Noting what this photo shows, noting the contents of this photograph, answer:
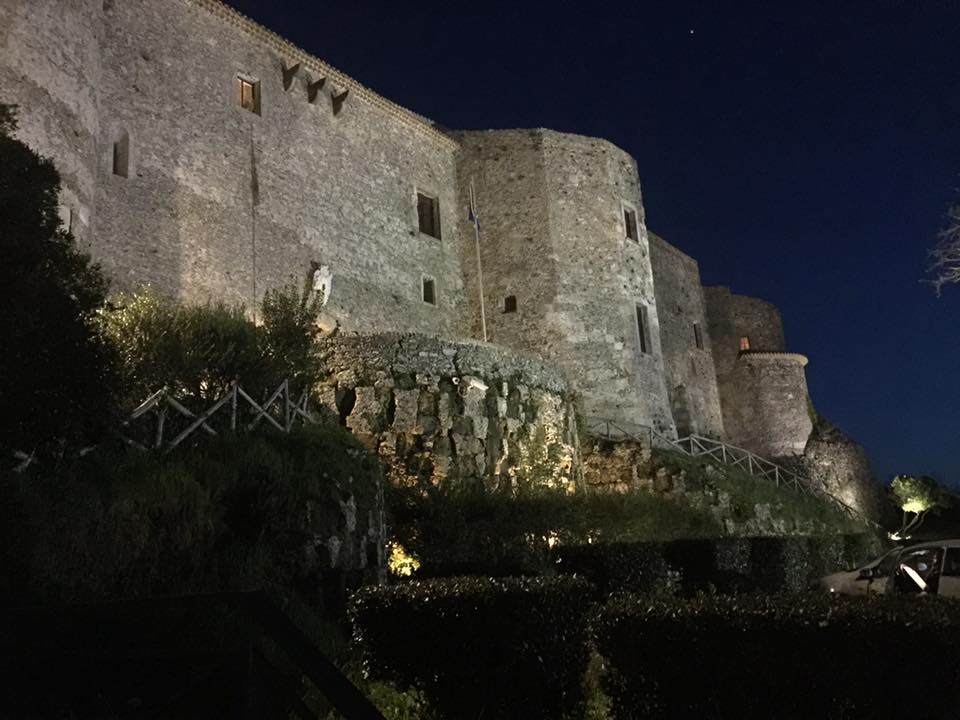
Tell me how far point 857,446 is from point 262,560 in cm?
2805

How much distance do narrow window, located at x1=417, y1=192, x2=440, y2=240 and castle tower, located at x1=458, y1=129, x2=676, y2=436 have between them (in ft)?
3.32

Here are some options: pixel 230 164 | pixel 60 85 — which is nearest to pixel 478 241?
pixel 230 164

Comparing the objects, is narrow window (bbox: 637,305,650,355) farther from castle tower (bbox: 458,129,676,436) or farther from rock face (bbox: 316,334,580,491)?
rock face (bbox: 316,334,580,491)

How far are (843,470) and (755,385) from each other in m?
4.75

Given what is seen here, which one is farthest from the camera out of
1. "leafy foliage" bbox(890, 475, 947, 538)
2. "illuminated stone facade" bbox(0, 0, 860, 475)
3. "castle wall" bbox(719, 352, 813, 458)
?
"castle wall" bbox(719, 352, 813, 458)

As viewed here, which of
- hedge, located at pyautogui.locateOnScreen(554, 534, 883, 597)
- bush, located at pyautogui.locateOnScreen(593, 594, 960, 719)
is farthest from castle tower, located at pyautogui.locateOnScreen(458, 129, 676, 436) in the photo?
bush, located at pyautogui.locateOnScreen(593, 594, 960, 719)

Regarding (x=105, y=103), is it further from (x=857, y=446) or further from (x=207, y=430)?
(x=857, y=446)

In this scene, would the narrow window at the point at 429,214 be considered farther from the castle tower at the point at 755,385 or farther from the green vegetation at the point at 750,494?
the castle tower at the point at 755,385

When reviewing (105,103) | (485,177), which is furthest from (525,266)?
(105,103)

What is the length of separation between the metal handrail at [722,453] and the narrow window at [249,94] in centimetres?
1185

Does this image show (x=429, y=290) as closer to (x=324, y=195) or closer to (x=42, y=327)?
(x=324, y=195)

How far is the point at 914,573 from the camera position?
937cm

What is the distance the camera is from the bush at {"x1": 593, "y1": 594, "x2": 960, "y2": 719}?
435 cm

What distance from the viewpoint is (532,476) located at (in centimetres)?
1689
